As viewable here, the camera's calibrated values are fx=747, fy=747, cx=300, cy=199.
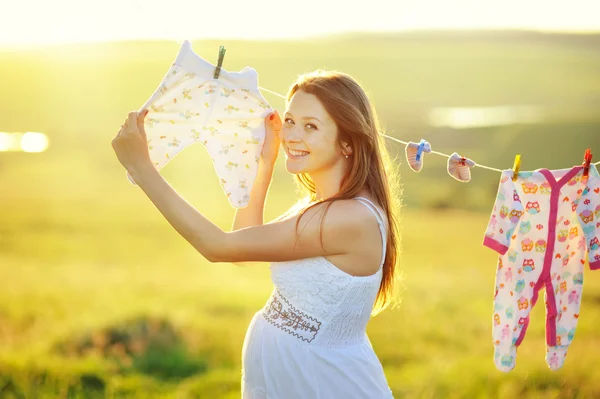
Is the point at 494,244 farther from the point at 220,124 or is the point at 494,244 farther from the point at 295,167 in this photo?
the point at 220,124

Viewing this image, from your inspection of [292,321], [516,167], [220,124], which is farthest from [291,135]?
[516,167]

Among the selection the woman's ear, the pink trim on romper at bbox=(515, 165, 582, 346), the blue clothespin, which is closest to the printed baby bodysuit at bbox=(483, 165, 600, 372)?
the pink trim on romper at bbox=(515, 165, 582, 346)

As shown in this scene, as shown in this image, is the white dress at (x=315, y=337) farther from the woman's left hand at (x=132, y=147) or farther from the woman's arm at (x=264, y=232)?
the woman's left hand at (x=132, y=147)

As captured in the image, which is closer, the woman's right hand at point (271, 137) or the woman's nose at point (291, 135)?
the woman's nose at point (291, 135)

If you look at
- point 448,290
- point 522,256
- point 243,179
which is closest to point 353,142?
point 243,179

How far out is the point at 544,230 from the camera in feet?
8.24

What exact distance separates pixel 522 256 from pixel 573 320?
0.33 m

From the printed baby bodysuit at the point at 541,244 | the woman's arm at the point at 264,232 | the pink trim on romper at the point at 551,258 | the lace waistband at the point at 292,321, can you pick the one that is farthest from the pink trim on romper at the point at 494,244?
the lace waistband at the point at 292,321

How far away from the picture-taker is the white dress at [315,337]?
7.21 feet

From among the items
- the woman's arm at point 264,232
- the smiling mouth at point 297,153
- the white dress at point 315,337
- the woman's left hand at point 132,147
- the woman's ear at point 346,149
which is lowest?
the white dress at point 315,337

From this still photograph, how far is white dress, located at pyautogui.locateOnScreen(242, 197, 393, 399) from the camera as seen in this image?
220 centimetres

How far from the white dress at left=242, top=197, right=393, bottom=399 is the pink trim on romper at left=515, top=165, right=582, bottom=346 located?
64 centimetres

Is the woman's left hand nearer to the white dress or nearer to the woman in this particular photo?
the woman

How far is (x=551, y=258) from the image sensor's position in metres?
2.53
